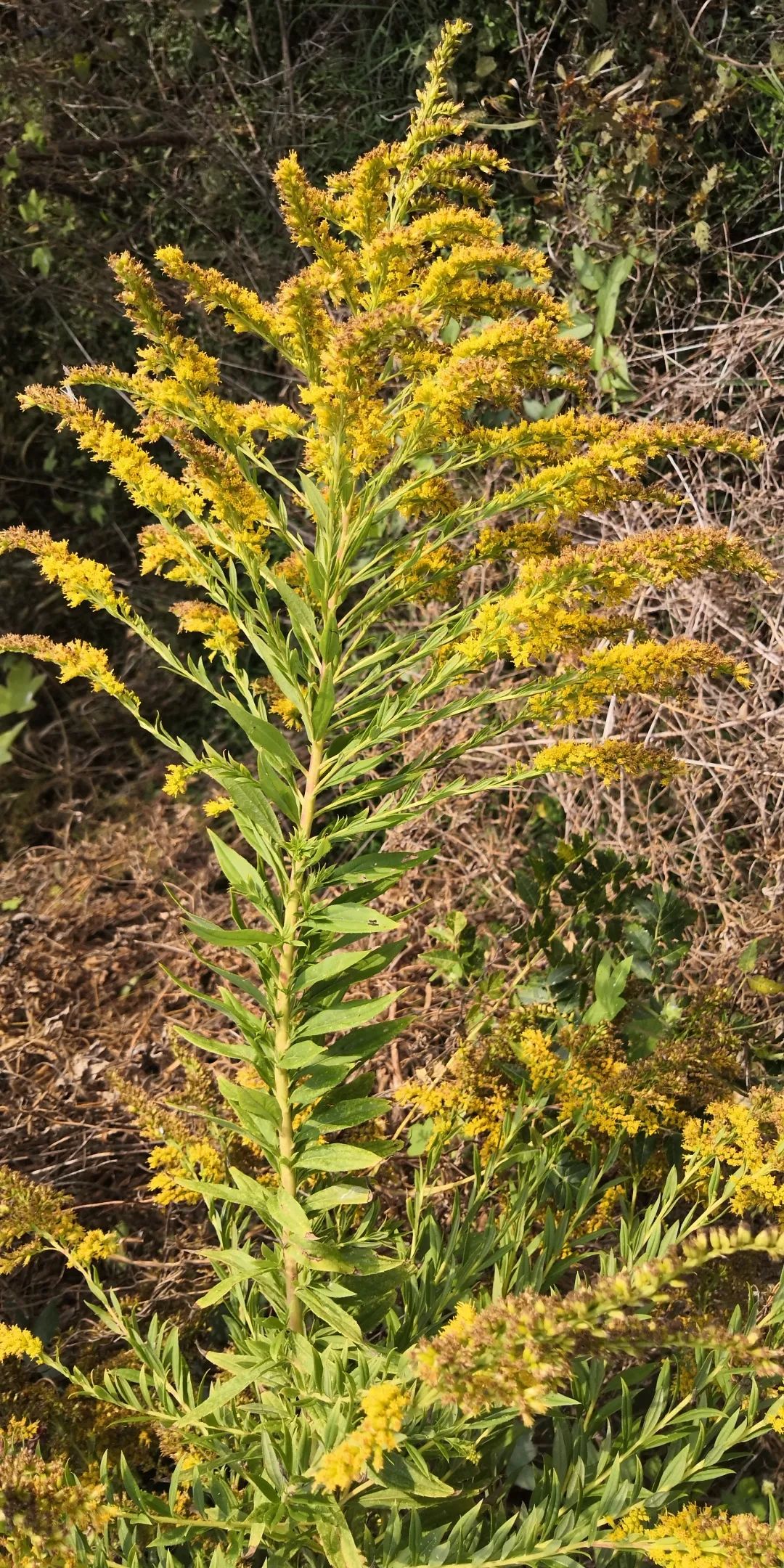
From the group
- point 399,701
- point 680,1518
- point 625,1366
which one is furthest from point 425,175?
point 625,1366

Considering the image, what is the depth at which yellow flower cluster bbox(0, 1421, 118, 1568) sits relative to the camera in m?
1.22

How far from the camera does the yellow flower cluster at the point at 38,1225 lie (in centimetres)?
163

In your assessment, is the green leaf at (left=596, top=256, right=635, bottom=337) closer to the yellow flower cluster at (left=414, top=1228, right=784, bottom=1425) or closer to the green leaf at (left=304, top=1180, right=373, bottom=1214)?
the green leaf at (left=304, top=1180, right=373, bottom=1214)

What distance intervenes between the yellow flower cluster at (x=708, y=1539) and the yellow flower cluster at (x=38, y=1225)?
0.82 meters

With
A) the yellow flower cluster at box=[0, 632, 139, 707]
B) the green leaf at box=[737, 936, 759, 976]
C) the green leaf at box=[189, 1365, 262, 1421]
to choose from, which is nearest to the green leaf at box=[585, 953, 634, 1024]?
the green leaf at box=[737, 936, 759, 976]

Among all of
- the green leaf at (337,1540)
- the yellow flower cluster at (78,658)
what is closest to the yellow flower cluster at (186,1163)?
the green leaf at (337,1540)

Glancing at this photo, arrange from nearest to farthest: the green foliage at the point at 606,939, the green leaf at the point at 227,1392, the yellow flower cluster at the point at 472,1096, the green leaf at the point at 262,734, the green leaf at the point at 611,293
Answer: the green leaf at the point at 262,734
the green leaf at the point at 227,1392
the yellow flower cluster at the point at 472,1096
the green foliage at the point at 606,939
the green leaf at the point at 611,293

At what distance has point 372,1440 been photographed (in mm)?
985

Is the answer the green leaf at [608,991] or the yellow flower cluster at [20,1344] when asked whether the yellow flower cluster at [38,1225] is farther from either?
the green leaf at [608,991]

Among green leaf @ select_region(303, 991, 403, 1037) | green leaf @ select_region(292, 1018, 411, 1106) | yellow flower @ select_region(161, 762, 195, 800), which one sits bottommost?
green leaf @ select_region(292, 1018, 411, 1106)

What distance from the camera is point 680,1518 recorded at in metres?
1.32

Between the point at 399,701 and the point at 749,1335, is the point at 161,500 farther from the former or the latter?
the point at 749,1335

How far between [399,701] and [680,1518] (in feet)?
3.46

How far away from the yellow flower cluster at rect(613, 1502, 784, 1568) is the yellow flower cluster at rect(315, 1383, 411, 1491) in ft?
1.31
